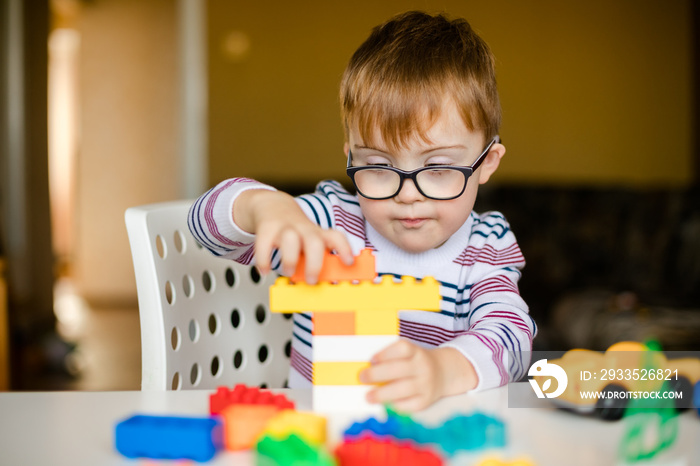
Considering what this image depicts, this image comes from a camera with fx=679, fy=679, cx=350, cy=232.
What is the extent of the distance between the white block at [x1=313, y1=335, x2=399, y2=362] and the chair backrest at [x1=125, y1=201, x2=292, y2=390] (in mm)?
347

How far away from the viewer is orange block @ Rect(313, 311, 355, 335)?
53cm

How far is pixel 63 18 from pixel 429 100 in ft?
22.4

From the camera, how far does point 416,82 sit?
0.85 meters

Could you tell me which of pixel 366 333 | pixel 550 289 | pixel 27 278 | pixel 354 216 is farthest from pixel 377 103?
pixel 27 278

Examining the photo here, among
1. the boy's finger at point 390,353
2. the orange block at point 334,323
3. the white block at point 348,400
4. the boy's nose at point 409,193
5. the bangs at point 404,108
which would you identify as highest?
the bangs at point 404,108

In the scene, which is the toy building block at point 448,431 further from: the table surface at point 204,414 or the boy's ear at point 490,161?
the boy's ear at point 490,161

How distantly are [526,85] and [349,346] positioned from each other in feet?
11.7

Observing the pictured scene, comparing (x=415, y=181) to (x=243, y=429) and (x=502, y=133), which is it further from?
(x=502, y=133)

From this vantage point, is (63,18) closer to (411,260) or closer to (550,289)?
(550,289)

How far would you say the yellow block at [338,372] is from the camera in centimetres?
54

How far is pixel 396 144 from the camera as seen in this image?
82 centimetres

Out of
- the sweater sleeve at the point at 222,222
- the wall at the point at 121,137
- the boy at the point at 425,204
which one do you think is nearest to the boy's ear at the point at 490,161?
the boy at the point at 425,204

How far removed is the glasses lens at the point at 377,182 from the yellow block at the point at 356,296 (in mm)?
313

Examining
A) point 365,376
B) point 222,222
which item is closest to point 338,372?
point 365,376
